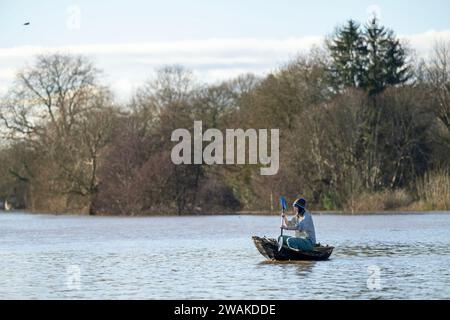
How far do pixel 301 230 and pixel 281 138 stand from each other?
3401 centimetres

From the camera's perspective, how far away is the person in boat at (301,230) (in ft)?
84.3

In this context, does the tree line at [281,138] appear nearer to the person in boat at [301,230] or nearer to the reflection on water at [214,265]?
the reflection on water at [214,265]

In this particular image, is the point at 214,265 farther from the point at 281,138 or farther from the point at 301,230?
the point at 281,138

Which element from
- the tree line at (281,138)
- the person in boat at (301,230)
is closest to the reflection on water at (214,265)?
the person in boat at (301,230)

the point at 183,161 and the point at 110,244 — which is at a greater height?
the point at 183,161

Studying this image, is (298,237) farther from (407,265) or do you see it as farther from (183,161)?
(183,161)

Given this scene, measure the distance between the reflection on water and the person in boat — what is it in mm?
493

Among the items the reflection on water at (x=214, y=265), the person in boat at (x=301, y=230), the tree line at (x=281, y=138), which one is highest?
the tree line at (x=281, y=138)

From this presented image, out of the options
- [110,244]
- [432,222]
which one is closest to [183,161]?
[432,222]

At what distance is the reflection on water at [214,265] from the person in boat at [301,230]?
49 cm

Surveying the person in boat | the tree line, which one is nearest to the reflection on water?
the person in boat
